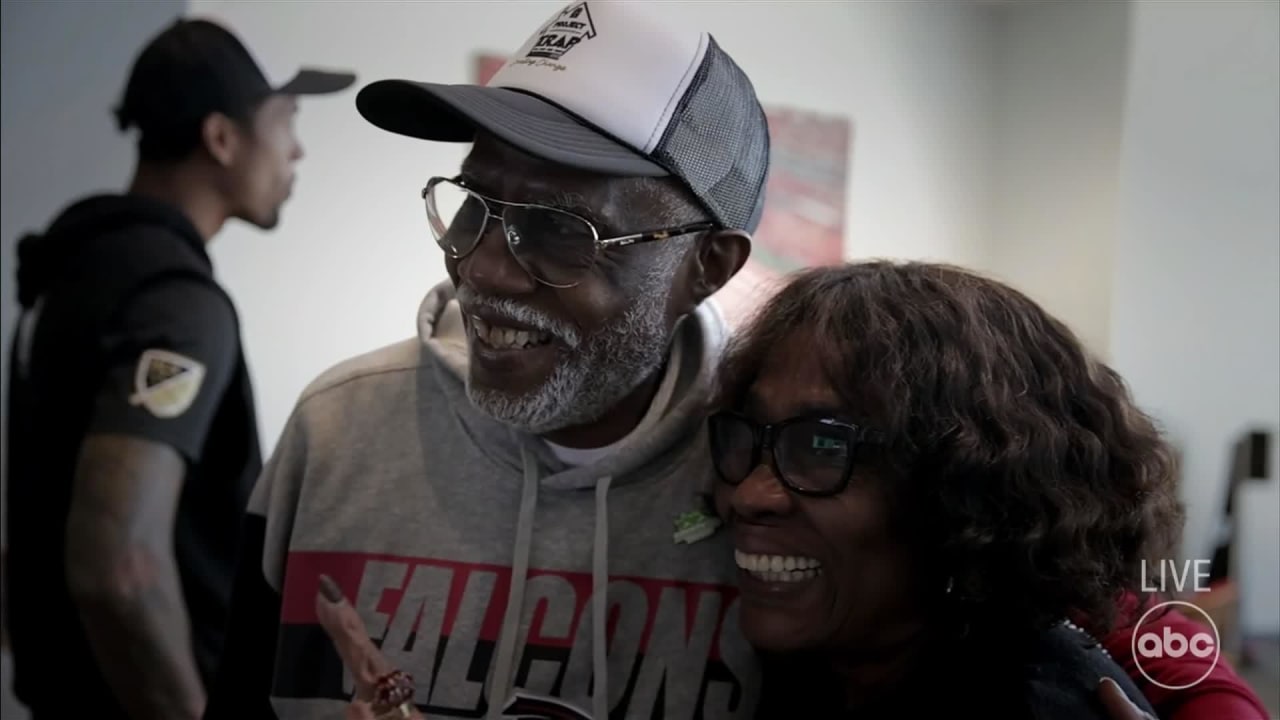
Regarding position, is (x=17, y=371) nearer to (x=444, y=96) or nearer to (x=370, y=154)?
(x=370, y=154)

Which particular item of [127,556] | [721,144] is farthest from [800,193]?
[127,556]

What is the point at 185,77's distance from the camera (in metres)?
1.03

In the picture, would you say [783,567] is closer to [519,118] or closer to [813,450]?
[813,450]

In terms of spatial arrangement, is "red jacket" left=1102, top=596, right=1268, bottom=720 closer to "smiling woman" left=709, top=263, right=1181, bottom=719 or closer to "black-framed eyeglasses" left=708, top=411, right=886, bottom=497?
"smiling woman" left=709, top=263, right=1181, bottom=719

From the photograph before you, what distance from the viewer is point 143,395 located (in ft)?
3.23

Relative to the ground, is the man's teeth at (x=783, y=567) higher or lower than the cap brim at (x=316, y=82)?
lower

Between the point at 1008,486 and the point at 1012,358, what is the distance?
10 centimetres

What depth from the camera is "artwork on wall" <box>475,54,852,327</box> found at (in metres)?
1.14

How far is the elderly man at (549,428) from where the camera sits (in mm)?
876

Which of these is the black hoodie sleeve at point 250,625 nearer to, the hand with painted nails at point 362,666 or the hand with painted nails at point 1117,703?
the hand with painted nails at point 362,666

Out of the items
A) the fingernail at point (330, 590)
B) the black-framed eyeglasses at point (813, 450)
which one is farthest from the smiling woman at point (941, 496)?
the fingernail at point (330, 590)

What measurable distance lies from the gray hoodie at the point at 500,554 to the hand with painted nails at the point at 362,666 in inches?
0.5

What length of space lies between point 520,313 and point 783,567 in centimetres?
30

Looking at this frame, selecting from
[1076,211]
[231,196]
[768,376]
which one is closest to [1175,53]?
[1076,211]
